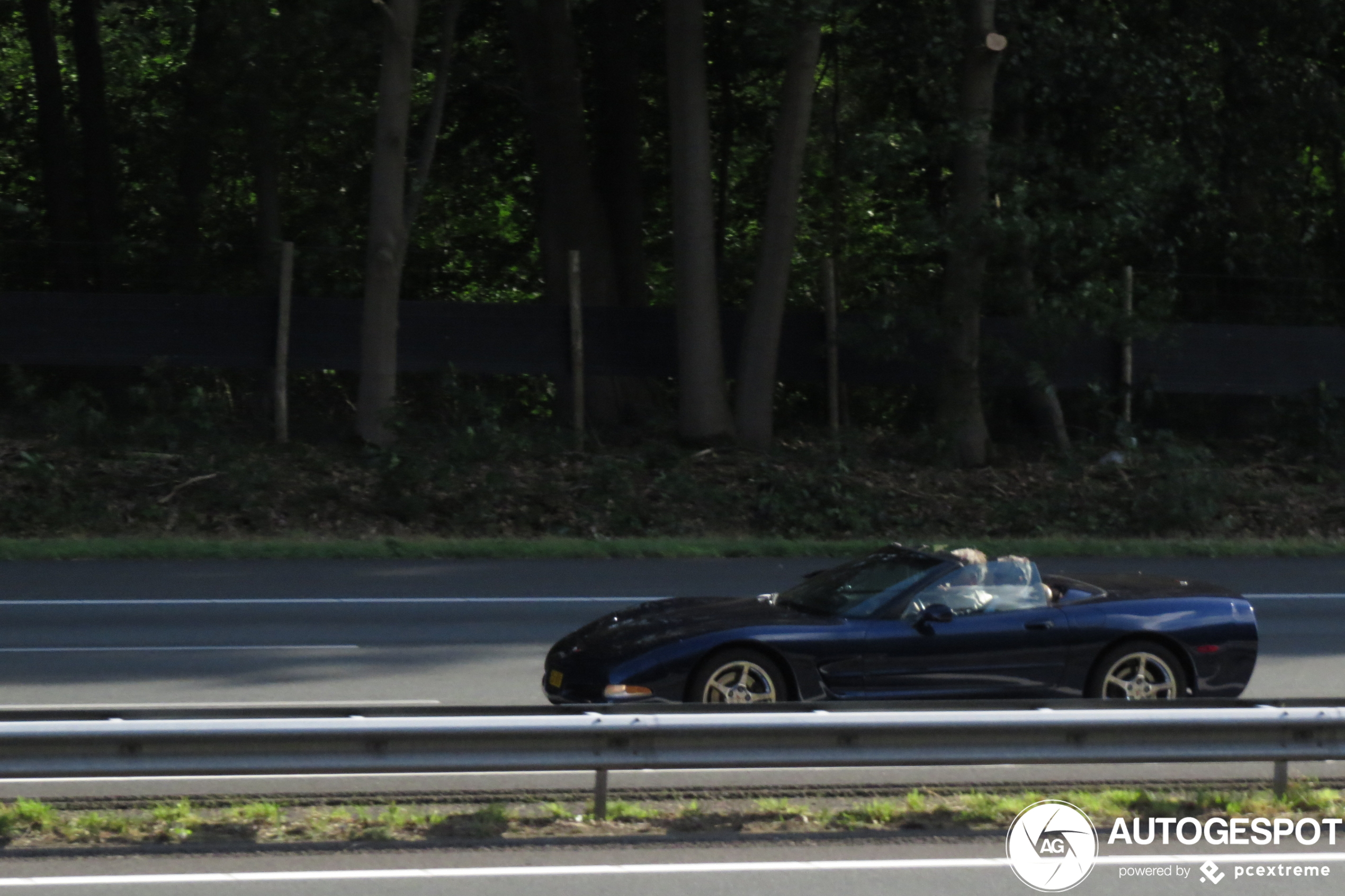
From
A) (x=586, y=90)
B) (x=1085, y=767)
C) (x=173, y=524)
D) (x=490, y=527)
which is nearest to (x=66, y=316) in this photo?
(x=173, y=524)

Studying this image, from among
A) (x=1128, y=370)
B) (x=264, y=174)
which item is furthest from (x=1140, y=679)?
(x=264, y=174)

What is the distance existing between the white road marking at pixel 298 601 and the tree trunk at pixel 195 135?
418 inches

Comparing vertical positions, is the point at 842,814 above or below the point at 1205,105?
below

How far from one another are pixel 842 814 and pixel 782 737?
1.70 ft

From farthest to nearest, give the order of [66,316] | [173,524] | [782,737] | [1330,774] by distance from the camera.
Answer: [66,316], [173,524], [1330,774], [782,737]

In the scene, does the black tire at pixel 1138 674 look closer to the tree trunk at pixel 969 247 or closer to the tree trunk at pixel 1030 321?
the tree trunk at pixel 1030 321

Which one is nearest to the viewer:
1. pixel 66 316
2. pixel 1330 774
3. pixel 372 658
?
pixel 1330 774

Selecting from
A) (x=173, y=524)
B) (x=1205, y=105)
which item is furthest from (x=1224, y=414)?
(x=173, y=524)

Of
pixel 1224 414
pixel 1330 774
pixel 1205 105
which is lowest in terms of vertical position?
pixel 1330 774

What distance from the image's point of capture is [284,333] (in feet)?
71.9

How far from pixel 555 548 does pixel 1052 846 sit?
1176 centimetres

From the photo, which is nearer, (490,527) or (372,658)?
(372,658)

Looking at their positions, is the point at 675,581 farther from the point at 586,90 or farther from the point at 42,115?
the point at 42,115

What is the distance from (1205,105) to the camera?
82.8 feet
